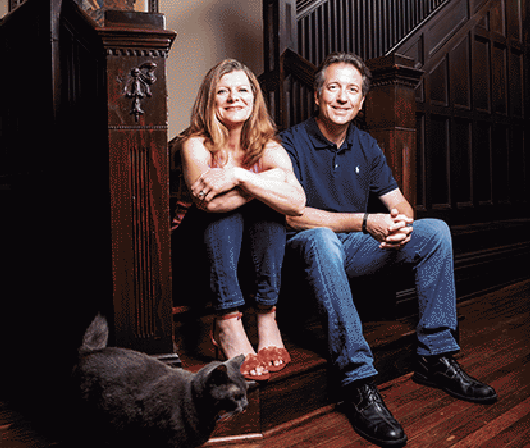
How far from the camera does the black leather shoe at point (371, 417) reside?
1354mm

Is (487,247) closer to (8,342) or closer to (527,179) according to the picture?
(527,179)

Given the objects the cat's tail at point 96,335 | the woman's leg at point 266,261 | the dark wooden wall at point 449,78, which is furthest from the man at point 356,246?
the dark wooden wall at point 449,78

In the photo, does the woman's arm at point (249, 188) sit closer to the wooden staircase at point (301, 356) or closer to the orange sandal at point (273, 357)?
the orange sandal at point (273, 357)

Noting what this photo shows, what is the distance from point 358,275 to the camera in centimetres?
177

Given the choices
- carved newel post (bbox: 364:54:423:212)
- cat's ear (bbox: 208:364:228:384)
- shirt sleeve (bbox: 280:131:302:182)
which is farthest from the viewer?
carved newel post (bbox: 364:54:423:212)

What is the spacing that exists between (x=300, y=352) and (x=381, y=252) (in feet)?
1.55

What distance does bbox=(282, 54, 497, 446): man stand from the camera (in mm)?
1463

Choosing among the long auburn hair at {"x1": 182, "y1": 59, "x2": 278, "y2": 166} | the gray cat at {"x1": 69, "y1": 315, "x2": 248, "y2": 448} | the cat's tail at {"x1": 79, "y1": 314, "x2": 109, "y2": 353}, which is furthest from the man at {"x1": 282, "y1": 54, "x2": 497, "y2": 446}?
the cat's tail at {"x1": 79, "y1": 314, "x2": 109, "y2": 353}

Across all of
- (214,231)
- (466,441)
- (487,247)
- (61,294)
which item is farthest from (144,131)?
(487,247)

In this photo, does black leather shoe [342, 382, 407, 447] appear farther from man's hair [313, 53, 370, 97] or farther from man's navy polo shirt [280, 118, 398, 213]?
man's hair [313, 53, 370, 97]

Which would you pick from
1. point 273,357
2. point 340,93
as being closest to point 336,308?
point 273,357

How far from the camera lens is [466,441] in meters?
1.38

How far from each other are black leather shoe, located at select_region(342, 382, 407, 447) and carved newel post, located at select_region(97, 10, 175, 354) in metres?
0.60

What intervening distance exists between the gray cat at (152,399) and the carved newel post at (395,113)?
1316 millimetres
